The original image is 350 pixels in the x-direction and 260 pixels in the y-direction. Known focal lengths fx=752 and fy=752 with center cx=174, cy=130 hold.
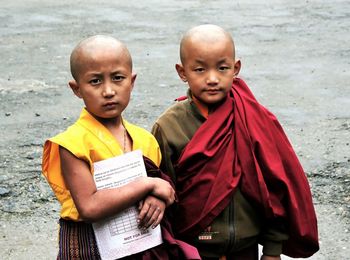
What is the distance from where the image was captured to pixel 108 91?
2.82 meters

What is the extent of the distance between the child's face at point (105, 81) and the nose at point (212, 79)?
348mm

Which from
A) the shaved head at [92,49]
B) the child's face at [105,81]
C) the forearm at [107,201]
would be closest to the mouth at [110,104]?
the child's face at [105,81]

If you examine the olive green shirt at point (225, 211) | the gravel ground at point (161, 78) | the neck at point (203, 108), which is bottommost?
the gravel ground at point (161, 78)

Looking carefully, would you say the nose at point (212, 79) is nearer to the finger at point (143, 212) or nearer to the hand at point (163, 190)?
the hand at point (163, 190)

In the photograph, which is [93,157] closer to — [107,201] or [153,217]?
[107,201]

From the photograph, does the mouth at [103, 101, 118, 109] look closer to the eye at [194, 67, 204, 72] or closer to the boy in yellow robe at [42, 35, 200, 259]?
the boy in yellow robe at [42, 35, 200, 259]

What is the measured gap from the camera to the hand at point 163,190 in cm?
283

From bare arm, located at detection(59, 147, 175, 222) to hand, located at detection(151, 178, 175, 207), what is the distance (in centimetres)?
4

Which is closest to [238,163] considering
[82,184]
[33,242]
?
[82,184]

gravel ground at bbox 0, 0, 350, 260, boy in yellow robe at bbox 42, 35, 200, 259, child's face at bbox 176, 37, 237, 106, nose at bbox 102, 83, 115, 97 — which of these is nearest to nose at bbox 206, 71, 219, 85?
child's face at bbox 176, 37, 237, 106

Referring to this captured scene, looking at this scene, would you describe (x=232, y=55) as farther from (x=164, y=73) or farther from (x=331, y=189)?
(x=164, y=73)

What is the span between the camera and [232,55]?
10.1 feet

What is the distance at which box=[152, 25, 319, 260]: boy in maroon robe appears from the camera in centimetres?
304

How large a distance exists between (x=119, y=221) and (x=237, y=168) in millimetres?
545
